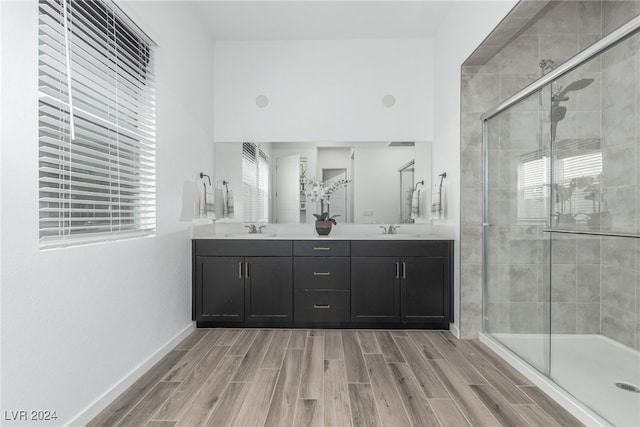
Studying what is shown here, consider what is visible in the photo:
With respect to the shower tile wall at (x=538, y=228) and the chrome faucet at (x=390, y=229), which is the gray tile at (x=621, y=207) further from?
the chrome faucet at (x=390, y=229)

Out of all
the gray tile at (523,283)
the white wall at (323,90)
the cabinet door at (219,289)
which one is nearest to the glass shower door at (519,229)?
the gray tile at (523,283)

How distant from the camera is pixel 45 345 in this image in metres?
1.51

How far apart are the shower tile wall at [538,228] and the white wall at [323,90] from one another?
86 centimetres

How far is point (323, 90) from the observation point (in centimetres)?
377

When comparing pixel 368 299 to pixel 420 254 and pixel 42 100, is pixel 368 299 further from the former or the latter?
pixel 42 100

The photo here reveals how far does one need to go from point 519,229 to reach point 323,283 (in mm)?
1639

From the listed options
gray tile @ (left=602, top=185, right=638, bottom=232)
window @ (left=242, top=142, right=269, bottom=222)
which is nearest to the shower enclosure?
gray tile @ (left=602, top=185, right=638, bottom=232)

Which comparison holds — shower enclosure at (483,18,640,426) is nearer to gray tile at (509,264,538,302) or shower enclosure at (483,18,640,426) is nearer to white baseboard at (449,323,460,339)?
gray tile at (509,264,538,302)

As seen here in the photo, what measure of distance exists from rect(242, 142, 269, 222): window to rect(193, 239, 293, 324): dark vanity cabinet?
0.65 meters

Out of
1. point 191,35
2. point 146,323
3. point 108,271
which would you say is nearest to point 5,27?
point 108,271

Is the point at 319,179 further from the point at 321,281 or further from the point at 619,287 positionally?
the point at 619,287

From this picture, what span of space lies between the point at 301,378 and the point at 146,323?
1083 millimetres

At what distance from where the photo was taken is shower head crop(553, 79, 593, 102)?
2.16 m

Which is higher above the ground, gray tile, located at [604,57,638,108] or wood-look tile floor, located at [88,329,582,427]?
gray tile, located at [604,57,638,108]
